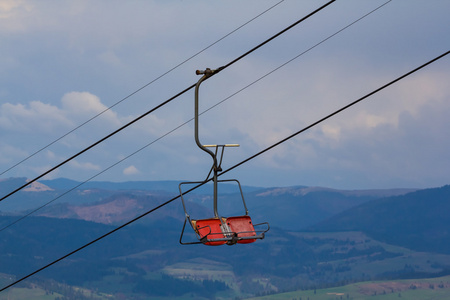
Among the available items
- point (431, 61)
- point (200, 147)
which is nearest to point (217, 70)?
point (200, 147)

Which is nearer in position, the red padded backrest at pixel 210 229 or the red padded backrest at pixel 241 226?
the red padded backrest at pixel 210 229

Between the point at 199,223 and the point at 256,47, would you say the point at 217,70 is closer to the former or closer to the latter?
the point at 256,47

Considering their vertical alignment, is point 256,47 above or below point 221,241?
above

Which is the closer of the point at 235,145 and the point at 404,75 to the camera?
the point at 235,145

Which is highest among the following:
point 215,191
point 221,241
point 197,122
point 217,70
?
point 217,70

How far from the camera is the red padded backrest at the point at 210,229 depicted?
17.8 meters

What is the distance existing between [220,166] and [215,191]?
0.64 meters

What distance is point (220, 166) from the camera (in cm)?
1867

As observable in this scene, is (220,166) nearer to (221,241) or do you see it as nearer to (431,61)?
(221,241)

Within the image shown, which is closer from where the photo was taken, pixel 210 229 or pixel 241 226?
pixel 210 229

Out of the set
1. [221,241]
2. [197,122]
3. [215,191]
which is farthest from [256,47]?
[221,241]

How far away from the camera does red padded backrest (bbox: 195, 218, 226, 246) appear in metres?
17.8

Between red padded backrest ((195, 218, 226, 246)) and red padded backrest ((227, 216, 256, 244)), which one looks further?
red padded backrest ((227, 216, 256, 244))

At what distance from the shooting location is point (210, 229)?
17.9 meters
